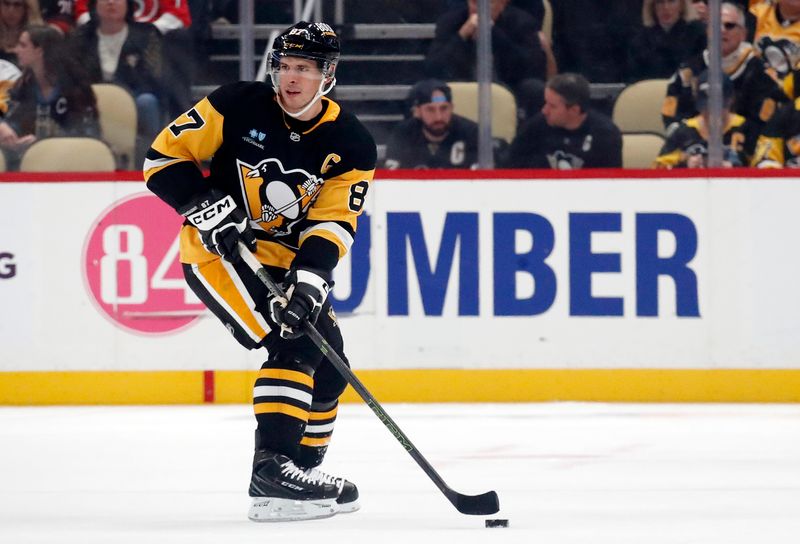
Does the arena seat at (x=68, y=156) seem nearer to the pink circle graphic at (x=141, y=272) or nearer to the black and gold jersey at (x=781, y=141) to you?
the pink circle graphic at (x=141, y=272)

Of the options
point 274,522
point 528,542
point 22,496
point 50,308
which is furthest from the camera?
point 50,308

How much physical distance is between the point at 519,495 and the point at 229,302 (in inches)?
36.4

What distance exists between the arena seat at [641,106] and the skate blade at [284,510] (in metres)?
2.89

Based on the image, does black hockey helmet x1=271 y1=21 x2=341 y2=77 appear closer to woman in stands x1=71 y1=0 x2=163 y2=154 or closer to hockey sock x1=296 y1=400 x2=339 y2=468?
hockey sock x1=296 y1=400 x2=339 y2=468

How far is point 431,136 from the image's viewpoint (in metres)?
6.00

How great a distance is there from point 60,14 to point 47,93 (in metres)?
0.31

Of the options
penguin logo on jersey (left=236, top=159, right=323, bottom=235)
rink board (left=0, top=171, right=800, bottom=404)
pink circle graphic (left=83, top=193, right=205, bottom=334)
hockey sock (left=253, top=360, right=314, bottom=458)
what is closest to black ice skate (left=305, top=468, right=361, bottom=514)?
hockey sock (left=253, top=360, right=314, bottom=458)

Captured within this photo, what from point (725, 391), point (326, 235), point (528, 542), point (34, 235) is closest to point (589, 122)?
point (725, 391)

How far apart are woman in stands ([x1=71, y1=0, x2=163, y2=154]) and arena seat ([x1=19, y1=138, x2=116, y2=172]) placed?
174 mm

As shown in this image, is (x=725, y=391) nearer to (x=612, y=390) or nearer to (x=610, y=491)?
(x=612, y=390)

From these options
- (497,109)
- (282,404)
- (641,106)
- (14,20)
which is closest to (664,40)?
(641,106)

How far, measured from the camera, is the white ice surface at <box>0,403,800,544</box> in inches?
132

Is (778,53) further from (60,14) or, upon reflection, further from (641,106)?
(60,14)

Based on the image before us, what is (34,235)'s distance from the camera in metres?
5.89
